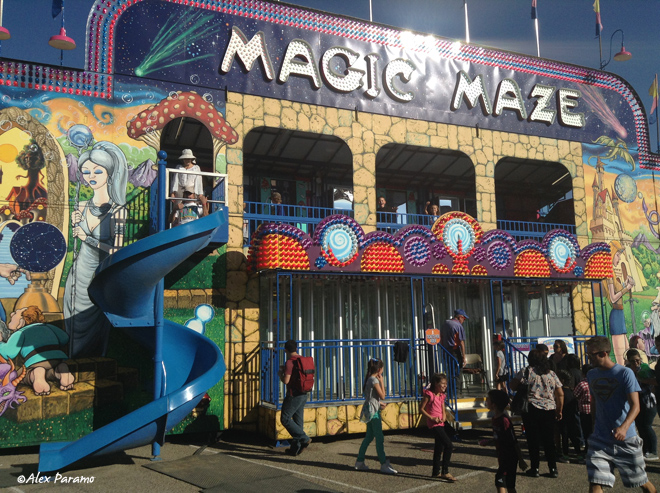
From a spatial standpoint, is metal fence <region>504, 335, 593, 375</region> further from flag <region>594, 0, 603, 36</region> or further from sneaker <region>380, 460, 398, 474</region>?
flag <region>594, 0, 603, 36</region>

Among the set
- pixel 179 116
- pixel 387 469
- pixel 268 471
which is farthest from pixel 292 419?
pixel 179 116

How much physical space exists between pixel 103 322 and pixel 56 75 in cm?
462

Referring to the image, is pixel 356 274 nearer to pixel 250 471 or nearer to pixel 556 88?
pixel 250 471

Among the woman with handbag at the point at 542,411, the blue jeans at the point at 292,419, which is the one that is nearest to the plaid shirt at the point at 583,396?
the woman with handbag at the point at 542,411

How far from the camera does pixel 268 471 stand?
26.0ft

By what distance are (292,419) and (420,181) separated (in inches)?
417

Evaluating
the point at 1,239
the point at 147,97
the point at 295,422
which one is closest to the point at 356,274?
the point at 295,422

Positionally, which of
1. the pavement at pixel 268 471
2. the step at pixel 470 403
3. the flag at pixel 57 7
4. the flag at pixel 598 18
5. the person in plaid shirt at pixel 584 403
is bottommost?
the pavement at pixel 268 471

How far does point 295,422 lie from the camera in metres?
9.18

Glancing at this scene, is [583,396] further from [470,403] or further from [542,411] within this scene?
[470,403]

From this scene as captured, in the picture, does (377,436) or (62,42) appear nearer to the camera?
(377,436)

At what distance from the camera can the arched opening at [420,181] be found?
15820mm

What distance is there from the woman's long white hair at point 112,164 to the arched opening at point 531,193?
1029cm

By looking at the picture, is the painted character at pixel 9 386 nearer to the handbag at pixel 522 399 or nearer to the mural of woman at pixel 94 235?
the mural of woman at pixel 94 235
